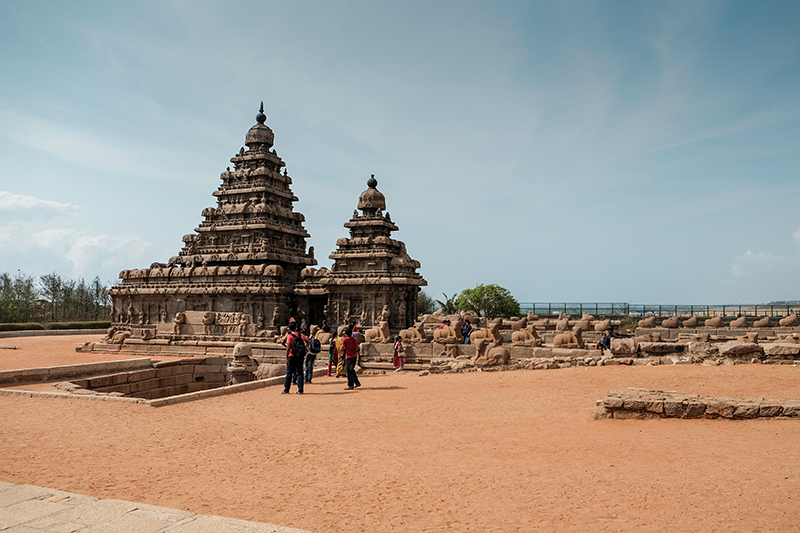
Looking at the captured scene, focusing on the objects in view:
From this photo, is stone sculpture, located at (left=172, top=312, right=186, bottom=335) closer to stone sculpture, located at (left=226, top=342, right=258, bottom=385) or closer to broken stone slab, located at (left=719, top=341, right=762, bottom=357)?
stone sculpture, located at (left=226, top=342, right=258, bottom=385)

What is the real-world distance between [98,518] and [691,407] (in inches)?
290

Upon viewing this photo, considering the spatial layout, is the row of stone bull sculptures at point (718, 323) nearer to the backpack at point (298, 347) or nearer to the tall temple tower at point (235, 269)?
the tall temple tower at point (235, 269)

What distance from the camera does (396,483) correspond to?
18.4 feet

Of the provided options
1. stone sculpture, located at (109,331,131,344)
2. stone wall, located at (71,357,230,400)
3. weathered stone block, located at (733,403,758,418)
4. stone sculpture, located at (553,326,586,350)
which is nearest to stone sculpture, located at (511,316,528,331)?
stone sculpture, located at (553,326,586,350)

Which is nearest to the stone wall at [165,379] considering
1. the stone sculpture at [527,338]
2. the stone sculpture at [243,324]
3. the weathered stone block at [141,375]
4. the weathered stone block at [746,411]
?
the weathered stone block at [141,375]

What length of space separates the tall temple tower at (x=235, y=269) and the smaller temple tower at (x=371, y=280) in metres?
2.62

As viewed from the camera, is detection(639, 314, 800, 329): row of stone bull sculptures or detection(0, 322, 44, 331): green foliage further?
detection(0, 322, 44, 331): green foliage

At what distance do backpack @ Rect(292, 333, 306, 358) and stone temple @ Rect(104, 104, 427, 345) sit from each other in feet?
40.7

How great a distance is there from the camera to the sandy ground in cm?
471

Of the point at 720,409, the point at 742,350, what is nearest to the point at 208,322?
the point at 742,350

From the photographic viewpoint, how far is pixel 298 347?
472 inches

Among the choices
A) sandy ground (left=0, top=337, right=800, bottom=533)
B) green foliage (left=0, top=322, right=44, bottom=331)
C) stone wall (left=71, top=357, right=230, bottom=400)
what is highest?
green foliage (left=0, top=322, right=44, bottom=331)

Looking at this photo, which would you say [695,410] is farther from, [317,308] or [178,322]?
[178,322]

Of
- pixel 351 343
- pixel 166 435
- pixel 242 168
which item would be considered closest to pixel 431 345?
pixel 351 343
